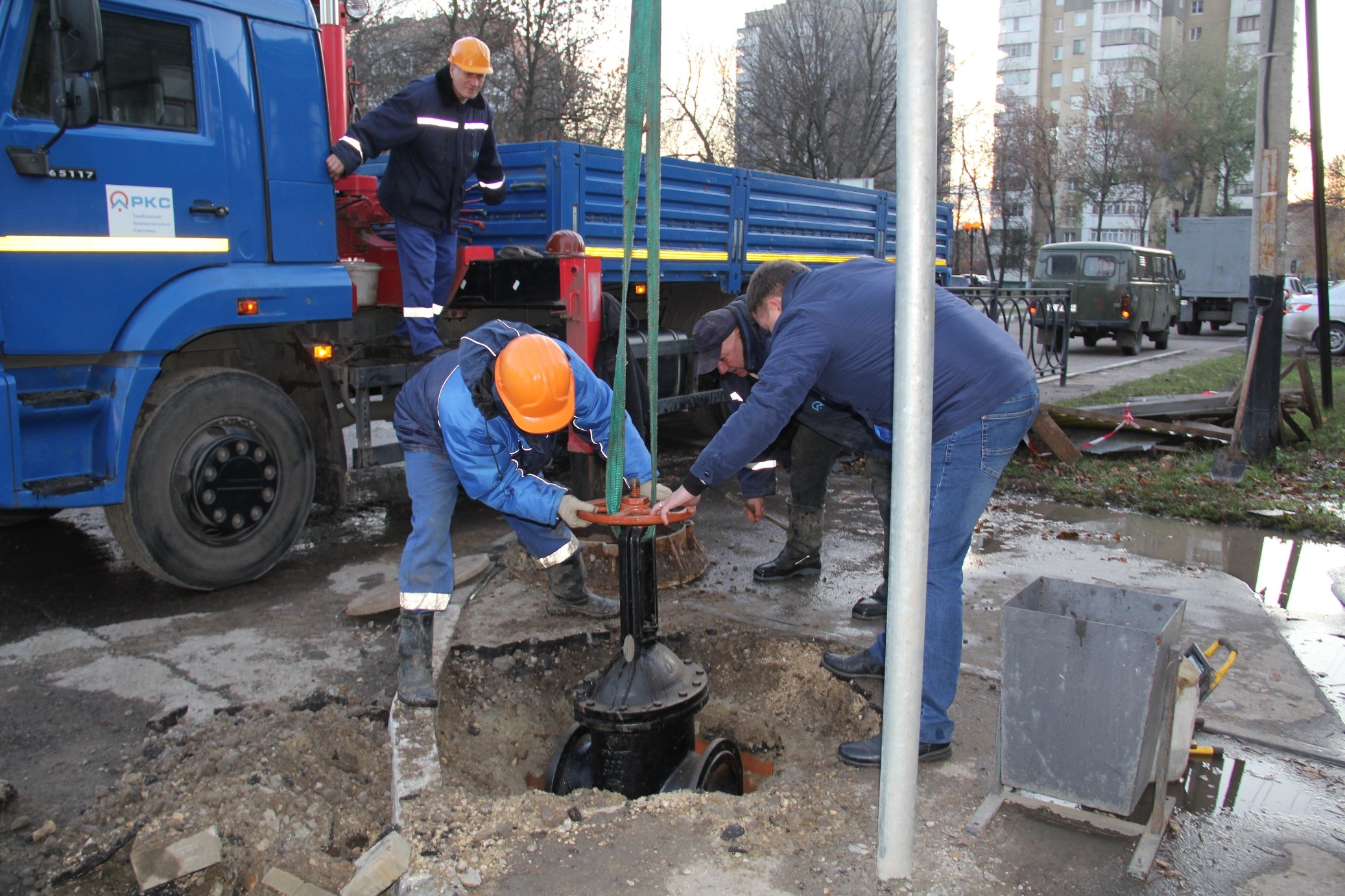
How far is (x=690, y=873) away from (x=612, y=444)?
1.24 m

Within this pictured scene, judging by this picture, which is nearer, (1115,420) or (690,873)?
(690,873)

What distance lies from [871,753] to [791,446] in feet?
7.68

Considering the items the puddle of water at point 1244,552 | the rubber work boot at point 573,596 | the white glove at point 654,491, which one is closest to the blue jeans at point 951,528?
the white glove at point 654,491

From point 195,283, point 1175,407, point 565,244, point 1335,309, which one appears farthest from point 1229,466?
point 1335,309

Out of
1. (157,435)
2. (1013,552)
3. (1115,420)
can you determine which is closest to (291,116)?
(157,435)

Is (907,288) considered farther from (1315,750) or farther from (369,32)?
(369,32)

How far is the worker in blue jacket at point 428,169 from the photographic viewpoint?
5430mm

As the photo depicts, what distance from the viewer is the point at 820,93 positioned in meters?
29.8

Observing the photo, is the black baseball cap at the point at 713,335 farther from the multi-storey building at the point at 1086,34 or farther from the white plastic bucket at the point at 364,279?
the multi-storey building at the point at 1086,34

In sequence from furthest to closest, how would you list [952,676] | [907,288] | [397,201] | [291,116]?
1. [397,201]
2. [291,116]
3. [952,676]
4. [907,288]

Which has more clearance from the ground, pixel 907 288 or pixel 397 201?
pixel 397 201

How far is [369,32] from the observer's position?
1975 centimetres

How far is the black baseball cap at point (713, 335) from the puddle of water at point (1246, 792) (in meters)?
2.35

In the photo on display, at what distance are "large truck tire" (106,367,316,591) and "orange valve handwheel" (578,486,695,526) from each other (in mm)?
2446
